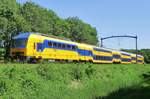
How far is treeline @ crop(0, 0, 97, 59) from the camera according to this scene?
202 ft

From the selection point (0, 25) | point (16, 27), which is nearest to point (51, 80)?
point (0, 25)

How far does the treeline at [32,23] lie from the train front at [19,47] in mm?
2024

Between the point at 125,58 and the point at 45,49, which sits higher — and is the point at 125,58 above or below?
below

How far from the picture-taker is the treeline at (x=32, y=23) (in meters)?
61.5

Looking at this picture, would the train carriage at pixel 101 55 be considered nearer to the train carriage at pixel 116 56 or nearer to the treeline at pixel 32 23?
the train carriage at pixel 116 56

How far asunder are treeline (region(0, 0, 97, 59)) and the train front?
2024mm

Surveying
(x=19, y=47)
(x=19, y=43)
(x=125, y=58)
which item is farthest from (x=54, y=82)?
(x=125, y=58)

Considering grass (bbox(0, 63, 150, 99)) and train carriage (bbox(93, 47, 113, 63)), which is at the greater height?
train carriage (bbox(93, 47, 113, 63))

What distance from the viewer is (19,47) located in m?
37.3

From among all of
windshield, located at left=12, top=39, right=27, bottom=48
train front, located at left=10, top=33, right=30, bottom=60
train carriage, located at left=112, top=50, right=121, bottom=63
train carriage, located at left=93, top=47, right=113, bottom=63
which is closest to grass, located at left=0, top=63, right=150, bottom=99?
train front, located at left=10, top=33, right=30, bottom=60

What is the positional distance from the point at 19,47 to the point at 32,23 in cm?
3970

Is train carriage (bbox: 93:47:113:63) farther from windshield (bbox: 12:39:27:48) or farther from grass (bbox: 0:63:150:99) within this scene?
windshield (bbox: 12:39:27:48)

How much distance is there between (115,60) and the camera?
239ft

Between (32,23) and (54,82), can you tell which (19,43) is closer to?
(54,82)
